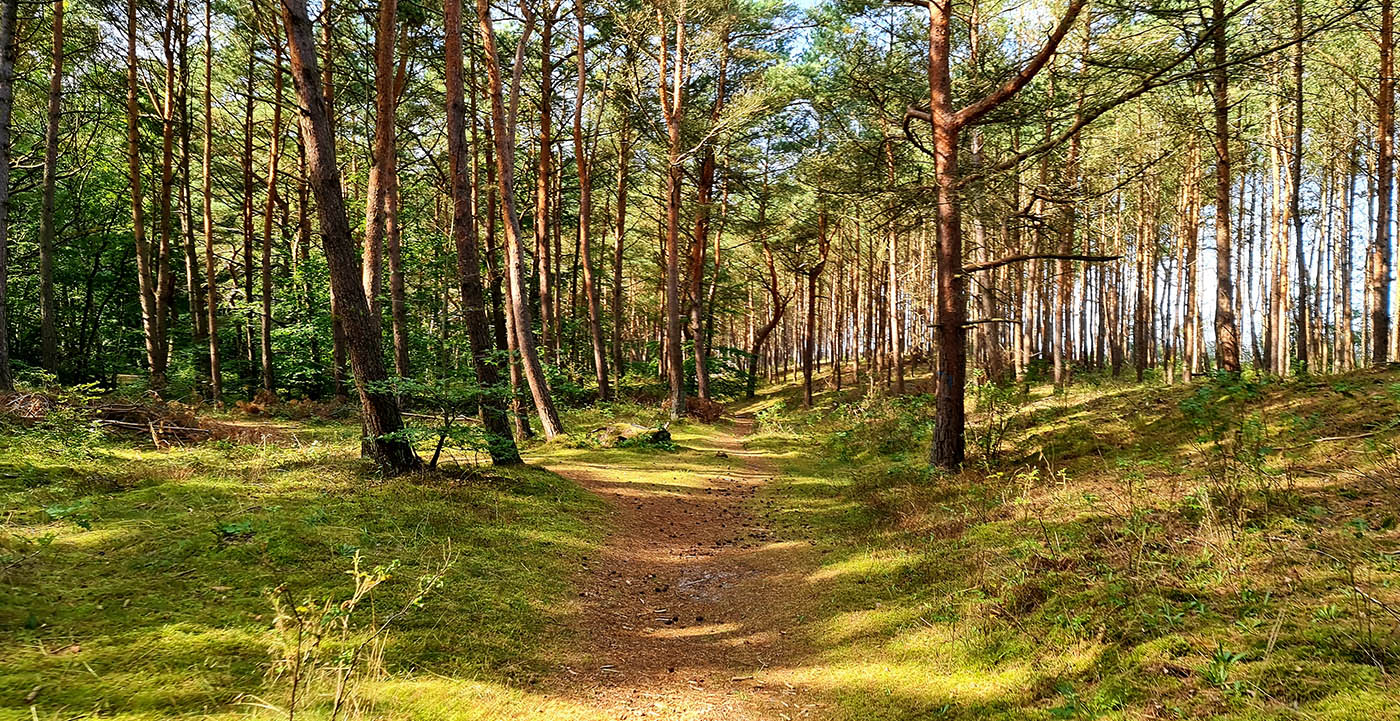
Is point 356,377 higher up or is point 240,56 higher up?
point 240,56

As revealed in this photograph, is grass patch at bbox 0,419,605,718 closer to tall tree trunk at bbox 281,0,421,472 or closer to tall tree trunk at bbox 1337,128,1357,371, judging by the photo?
tall tree trunk at bbox 281,0,421,472

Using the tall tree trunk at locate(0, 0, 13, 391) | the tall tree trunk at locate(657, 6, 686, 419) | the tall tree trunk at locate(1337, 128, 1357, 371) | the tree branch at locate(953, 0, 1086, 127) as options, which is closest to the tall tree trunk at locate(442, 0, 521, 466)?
the tall tree trunk at locate(0, 0, 13, 391)

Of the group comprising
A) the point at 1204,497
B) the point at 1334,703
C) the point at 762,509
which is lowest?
the point at 762,509

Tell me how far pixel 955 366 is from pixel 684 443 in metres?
7.48

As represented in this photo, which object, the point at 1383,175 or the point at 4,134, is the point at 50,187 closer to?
the point at 4,134

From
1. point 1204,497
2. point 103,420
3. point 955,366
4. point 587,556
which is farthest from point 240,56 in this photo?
point 1204,497

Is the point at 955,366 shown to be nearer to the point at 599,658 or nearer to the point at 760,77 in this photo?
the point at 599,658

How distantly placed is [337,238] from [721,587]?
18.5 ft

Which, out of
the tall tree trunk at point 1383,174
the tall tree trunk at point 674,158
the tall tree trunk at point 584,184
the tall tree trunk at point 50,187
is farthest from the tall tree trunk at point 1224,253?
the tall tree trunk at point 50,187

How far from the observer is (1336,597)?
326 centimetres

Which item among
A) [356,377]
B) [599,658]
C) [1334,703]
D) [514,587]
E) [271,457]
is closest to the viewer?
[1334,703]

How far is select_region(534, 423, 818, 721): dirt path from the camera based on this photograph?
13.1 feet

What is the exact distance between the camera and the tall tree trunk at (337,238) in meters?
6.81

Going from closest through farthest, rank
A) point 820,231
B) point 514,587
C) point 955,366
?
1. point 514,587
2. point 955,366
3. point 820,231
